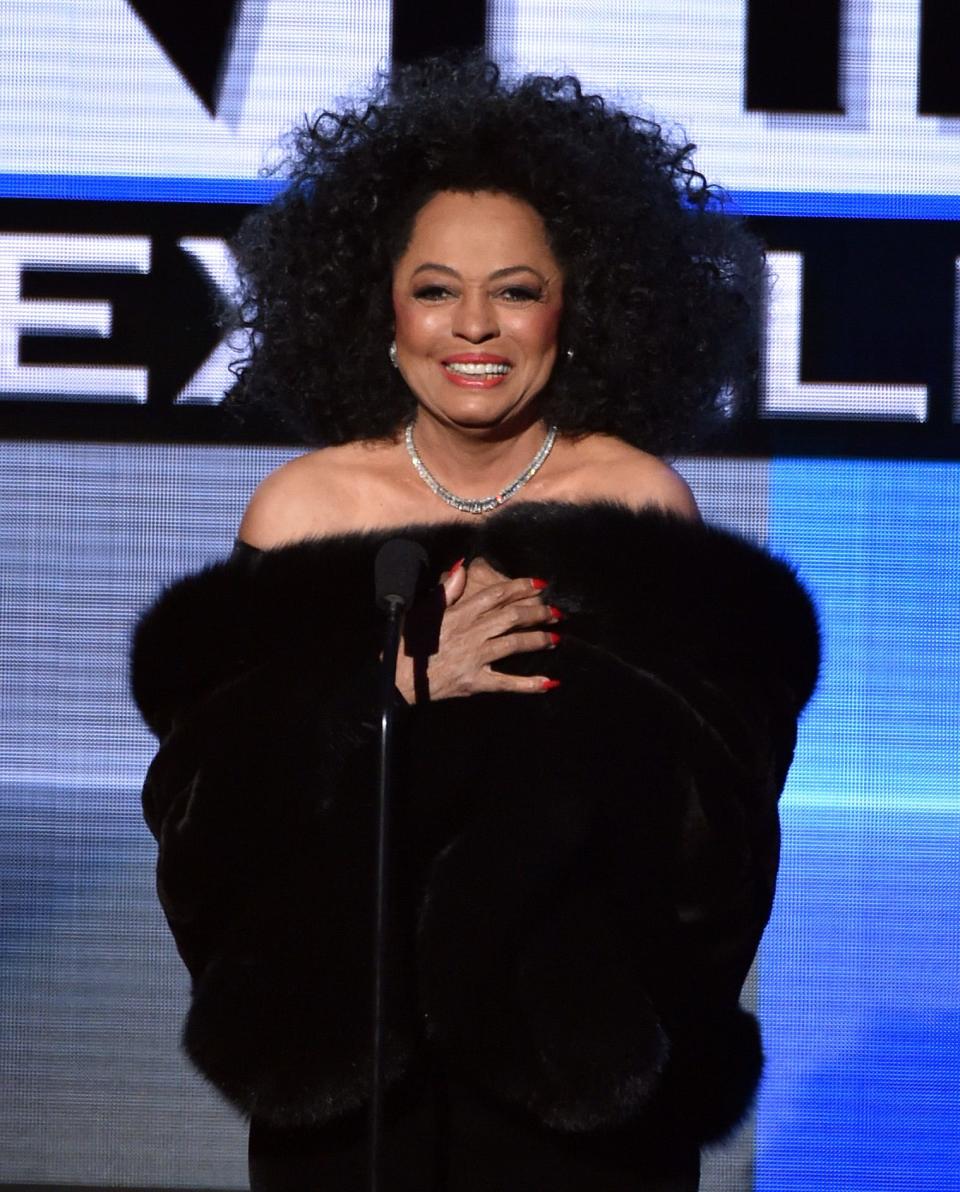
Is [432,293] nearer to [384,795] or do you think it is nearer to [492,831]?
[492,831]

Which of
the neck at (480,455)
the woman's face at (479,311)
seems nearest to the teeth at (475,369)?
the woman's face at (479,311)

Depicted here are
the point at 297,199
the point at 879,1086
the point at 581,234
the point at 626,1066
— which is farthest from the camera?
the point at 879,1086

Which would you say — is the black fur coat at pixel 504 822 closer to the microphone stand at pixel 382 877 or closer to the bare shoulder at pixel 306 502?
the microphone stand at pixel 382 877

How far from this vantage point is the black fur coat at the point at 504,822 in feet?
6.00

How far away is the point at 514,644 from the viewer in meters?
1.93

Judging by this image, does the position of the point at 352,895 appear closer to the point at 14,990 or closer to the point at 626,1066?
the point at 626,1066

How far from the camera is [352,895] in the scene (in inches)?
72.2

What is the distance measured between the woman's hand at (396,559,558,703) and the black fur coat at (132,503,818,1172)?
0.9 inches

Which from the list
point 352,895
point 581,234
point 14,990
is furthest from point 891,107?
point 14,990

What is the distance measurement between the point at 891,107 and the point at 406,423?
5.23 ft

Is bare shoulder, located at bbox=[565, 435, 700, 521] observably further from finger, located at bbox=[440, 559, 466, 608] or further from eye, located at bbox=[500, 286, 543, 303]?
finger, located at bbox=[440, 559, 466, 608]

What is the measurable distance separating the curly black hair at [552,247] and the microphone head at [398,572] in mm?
826

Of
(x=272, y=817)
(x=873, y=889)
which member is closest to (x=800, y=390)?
(x=873, y=889)

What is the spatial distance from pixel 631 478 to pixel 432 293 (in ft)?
1.25
